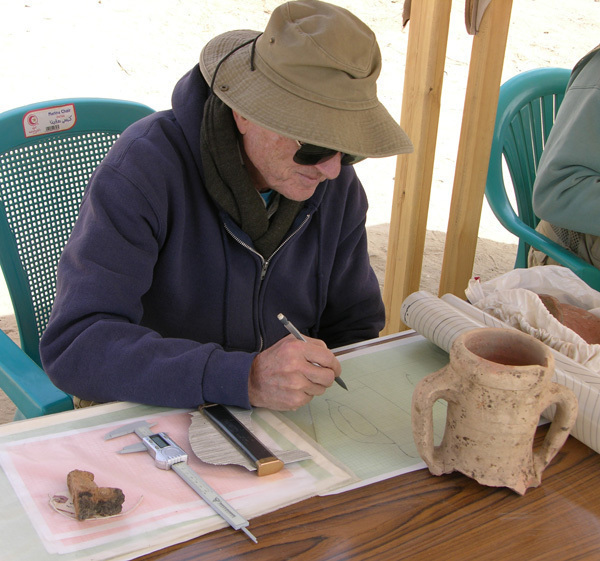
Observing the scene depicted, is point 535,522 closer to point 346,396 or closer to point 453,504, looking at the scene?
point 453,504

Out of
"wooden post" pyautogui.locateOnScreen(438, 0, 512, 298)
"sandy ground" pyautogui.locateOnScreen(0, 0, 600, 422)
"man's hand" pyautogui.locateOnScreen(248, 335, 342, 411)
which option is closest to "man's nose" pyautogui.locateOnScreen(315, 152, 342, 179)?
"man's hand" pyautogui.locateOnScreen(248, 335, 342, 411)

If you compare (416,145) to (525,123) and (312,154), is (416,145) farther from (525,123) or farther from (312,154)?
(312,154)

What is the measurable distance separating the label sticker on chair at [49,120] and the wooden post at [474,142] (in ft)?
4.00

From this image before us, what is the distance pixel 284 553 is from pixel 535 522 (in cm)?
36

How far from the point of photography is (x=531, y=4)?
10281mm

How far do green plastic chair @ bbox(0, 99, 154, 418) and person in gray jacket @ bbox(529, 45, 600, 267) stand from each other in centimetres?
127

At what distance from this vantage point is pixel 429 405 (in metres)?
1.02

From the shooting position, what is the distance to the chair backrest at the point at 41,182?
70.5 inches

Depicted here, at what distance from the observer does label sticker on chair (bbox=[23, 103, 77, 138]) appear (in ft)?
5.91

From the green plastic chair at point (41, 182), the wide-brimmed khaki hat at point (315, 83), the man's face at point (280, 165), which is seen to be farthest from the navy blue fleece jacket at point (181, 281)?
the green plastic chair at point (41, 182)

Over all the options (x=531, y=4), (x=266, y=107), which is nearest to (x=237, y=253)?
(x=266, y=107)

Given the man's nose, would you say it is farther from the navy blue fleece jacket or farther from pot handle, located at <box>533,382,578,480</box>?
pot handle, located at <box>533,382,578,480</box>

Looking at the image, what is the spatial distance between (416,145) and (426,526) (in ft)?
5.05

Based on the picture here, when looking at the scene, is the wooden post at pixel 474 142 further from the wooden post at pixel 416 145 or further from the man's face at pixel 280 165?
the man's face at pixel 280 165
